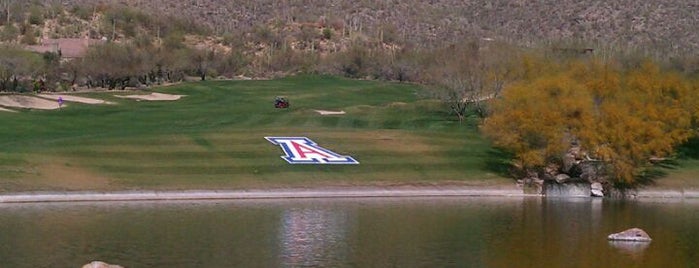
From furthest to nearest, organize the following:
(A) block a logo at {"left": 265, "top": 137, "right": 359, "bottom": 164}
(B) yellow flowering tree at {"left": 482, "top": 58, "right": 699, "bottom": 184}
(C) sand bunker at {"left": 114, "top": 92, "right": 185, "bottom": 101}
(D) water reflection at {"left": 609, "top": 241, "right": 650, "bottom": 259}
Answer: (C) sand bunker at {"left": 114, "top": 92, "right": 185, "bottom": 101} < (A) block a logo at {"left": 265, "top": 137, "right": 359, "bottom": 164} < (B) yellow flowering tree at {"left": 482, "top": 58, "right": 699, "bottom": 184} < (D) water reflection at {"left": 609, "top": 241, "right": 650, "bottom": 259}

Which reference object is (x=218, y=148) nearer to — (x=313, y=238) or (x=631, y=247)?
(x=313, y=238)

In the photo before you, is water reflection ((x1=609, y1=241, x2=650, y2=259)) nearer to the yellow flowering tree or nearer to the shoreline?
the shoreline

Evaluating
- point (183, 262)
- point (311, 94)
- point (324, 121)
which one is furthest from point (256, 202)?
point (311, 94)

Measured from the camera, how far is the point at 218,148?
88.5 meters

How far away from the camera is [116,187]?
254 feet

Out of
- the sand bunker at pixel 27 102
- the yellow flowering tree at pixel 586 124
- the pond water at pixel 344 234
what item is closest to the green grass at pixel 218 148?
the sand bunker at pixel 27 102

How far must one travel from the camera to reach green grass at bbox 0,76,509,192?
7994 centimetres

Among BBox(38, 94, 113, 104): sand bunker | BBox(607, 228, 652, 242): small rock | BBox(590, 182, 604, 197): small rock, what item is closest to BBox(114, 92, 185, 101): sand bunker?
BBox(38, 94, 113, 104): sand bunker

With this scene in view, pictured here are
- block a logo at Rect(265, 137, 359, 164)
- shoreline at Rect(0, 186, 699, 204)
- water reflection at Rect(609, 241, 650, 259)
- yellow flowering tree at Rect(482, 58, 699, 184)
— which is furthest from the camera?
block a logo at Rect(265, 137, 359, 164)

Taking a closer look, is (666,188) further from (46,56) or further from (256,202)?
(46,56)

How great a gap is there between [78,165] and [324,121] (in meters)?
34.0

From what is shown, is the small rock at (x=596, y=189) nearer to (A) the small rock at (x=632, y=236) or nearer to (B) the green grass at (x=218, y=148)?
(B) the green grass at (x=218, y=148)

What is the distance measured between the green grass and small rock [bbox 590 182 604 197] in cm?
664

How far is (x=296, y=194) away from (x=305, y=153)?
9.06 metres
